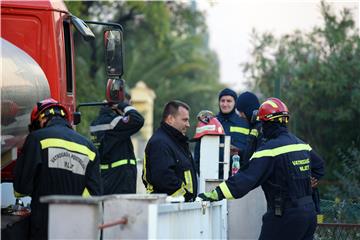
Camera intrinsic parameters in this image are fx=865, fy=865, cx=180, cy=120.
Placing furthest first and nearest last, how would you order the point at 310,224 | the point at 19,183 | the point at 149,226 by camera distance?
the point at 310,224
the point at 19,183
the point at 149,226

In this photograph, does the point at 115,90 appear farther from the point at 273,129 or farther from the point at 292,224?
the point at 292,224

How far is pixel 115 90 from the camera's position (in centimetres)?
959

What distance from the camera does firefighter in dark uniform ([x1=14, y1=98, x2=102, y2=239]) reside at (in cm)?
721

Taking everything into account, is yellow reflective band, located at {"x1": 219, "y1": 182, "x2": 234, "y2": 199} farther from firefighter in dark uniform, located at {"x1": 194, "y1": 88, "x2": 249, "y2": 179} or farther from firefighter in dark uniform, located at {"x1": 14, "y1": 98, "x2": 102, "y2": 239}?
firefighter in dark uniform, located at {"x1": 194, "y1": 88, "x2": 249, "y2": 179}

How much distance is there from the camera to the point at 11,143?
7.75 metres

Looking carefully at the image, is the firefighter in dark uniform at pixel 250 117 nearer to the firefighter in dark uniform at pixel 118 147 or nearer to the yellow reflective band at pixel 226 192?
the firefighter in dark uniform at pixel 118 147

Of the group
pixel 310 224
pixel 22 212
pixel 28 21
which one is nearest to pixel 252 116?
pixel 310 224

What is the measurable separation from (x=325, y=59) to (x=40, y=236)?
10.5 metres

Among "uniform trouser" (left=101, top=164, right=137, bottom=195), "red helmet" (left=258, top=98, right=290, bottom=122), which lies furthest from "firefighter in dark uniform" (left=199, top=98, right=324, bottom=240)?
"uniform trouser" (left=101, top=164, right=137, bottom=195)

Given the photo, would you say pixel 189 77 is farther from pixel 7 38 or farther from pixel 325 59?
pixel 7 38

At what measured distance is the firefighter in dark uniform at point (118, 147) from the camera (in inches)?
432

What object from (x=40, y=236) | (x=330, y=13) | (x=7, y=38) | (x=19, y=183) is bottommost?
(x=40, y=236)

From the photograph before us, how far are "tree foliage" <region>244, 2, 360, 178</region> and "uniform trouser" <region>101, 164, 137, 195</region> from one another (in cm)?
503

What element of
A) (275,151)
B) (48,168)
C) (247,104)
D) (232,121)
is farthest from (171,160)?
(232,121)
